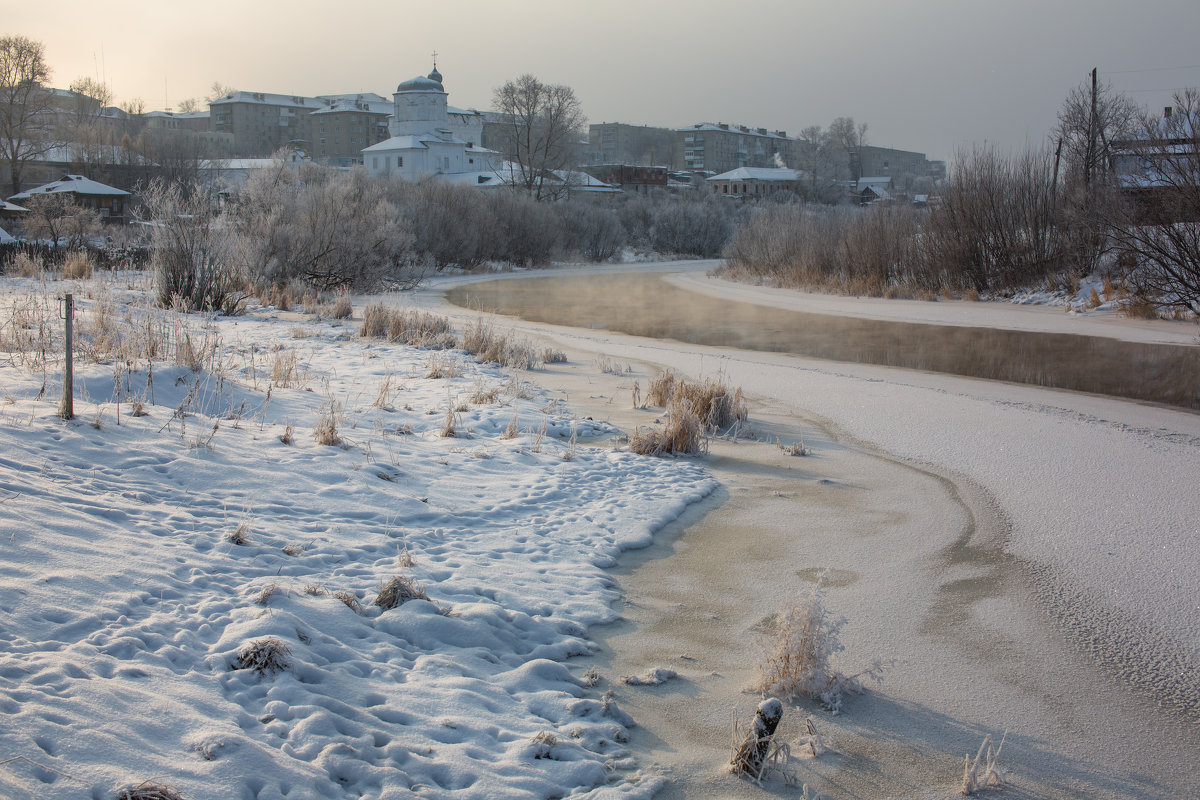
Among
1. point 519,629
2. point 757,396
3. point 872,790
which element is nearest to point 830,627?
point 872,790

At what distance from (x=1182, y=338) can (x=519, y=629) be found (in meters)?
17.0

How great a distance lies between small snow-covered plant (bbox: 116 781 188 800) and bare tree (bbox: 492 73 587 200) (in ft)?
212

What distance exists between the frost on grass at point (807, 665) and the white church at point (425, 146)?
67575 millimetres

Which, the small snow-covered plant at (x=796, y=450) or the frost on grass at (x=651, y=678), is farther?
the small snow-covered plant at (x=796, y=450)

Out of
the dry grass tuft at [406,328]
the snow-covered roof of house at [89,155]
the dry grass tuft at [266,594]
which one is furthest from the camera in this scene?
the snow-covered roof of house at [89,155]

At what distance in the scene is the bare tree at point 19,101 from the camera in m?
59.8

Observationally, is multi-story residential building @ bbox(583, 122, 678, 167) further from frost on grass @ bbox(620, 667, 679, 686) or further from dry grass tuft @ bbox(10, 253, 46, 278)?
frost on grass @ bbox(620, 667, 679, 686)

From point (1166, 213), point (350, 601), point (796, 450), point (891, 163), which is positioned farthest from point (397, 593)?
point (891, 163)

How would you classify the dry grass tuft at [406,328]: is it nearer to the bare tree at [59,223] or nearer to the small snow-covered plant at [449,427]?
the small snow-covered plant at [449,427]

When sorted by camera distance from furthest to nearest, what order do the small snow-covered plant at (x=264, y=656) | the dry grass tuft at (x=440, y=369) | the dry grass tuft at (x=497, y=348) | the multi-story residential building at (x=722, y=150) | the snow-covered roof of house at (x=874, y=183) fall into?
the multi-story residential building at (x=722, y=150) < the snow-covered roof of house at (x=874, y=183) < the dry grass tuft at (x=497, y=348) < the dry grass tuft at (x=440, y=369) < the small snow-covered plant at (x=264, y=656)

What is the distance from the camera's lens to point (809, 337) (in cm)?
1852

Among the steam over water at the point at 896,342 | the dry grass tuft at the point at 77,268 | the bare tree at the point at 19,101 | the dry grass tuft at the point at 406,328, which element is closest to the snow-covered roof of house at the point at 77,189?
the bare tree at the point at 19,101

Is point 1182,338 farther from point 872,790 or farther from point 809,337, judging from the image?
point 872,790

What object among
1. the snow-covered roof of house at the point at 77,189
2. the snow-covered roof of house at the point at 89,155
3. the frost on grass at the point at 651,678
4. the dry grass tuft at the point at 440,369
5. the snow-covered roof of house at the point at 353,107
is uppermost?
the snow-covered roof of house at the point at 353,107
